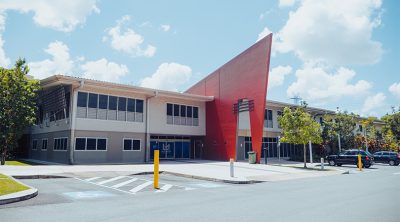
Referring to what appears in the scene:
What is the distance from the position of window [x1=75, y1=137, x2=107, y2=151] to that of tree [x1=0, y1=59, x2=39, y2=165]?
13.4 feet

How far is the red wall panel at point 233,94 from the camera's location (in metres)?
27.7

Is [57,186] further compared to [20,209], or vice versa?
[57,186]

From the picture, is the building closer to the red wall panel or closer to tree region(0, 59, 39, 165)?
the red wall panel

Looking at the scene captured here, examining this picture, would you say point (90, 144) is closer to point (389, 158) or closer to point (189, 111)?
point (189, 111)

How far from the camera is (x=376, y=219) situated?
7.05 metres

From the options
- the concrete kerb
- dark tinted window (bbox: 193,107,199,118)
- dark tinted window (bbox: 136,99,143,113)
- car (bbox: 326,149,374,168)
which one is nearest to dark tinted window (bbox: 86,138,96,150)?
dark tinted window (bbox: 136,99,143,113)

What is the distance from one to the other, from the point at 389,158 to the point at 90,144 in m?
29.7

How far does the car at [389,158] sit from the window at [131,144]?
2570 centimetres

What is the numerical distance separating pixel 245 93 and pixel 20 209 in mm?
23595

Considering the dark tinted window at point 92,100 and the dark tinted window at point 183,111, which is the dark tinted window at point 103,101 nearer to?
the dark tinted window at point 92,100

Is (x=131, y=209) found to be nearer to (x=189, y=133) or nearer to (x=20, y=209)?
Result: (x=20, y=209)

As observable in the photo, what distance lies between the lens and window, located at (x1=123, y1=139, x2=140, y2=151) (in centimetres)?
2712

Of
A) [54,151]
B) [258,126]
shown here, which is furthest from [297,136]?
[54,151]

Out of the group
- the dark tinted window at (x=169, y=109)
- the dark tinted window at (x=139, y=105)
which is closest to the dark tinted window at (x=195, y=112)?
the dark tinted window at (x=169, y=109)
